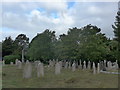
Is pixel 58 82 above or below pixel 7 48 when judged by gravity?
below

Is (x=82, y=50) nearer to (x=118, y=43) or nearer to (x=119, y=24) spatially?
(x=118, y=43)

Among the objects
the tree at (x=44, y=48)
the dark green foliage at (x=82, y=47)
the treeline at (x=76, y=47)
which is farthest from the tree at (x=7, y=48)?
the dark green foliage at (x=82, y=47)

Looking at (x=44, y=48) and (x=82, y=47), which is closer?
(x=82, y=47)

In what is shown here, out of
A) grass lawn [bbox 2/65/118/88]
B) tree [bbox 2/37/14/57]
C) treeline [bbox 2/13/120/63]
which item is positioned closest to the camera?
grass lawn [bbox 2/65/118/88]

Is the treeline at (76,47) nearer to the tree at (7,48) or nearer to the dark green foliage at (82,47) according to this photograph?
the dark green foliage at (82,47)

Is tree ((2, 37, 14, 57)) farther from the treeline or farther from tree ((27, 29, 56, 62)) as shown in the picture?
tree ((27, 29, 56, 62))

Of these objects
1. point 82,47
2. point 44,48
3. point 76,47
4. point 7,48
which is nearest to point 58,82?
point 82,47

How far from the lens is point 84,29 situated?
35594mm

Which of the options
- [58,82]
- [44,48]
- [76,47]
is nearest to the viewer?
[58,82]

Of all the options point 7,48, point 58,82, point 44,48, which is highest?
point 7,48

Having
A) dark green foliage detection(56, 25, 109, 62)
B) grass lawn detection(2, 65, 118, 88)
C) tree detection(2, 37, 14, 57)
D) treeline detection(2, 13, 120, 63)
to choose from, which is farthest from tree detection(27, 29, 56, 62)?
tree detection(2, 37, 14, 57)

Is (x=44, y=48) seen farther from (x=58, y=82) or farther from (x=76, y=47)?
(x=58, y=82)

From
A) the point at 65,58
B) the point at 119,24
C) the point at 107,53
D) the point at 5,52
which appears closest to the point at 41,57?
the point at 65,58

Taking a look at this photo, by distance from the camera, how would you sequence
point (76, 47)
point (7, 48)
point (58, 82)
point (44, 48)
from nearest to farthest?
point (58, 82) < point (76, 47) < point (44, 48) < point (7, 48)
